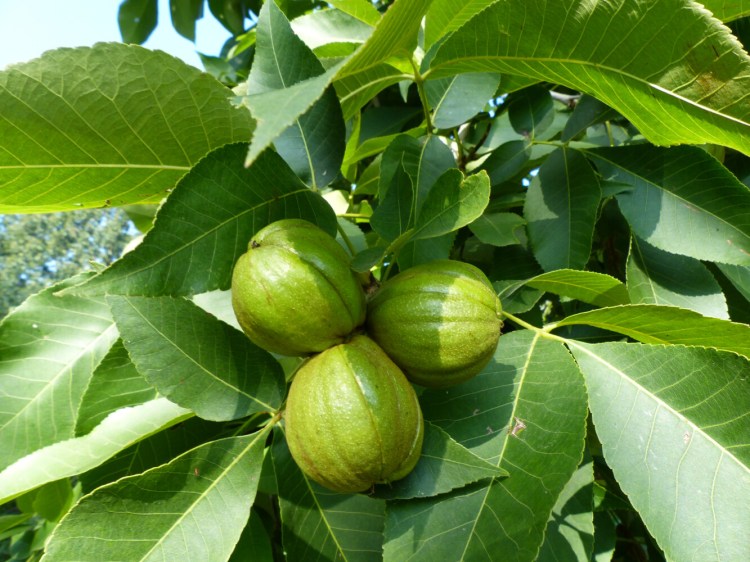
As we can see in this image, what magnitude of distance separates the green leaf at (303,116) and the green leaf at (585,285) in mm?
475

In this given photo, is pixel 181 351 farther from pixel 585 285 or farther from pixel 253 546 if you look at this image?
pixel 585 285

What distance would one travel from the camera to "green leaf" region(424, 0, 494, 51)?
1.32 meters

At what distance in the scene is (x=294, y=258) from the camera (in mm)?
893

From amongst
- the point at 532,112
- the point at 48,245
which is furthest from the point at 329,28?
the point at 48,245

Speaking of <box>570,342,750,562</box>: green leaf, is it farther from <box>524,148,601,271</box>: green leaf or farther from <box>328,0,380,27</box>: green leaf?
<box>328,0,380,27</box>: green leaf

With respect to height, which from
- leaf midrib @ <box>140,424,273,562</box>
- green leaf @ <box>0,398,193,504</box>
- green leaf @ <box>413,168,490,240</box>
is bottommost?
leaf midrib @ <box>140,424,273,562</box>

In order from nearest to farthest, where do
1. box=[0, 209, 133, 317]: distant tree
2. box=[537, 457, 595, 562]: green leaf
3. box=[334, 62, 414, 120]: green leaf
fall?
box=[537, 457, 595, 562]: green leaf, box=[334, 62, 414, 120]: green leaf, box=[0, 209, 133, 317]: distant tree

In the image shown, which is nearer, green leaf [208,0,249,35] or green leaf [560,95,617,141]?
green leaf [560,95,617,141]

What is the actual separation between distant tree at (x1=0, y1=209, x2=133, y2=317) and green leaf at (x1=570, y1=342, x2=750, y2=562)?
38.7 meters

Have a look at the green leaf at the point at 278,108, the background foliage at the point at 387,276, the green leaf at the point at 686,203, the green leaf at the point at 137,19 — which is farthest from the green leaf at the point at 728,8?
the green leaf at the point at 137,19

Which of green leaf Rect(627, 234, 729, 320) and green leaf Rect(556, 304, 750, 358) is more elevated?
green leaf Rect(556, 304, 750, 358)

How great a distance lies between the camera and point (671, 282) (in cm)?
135

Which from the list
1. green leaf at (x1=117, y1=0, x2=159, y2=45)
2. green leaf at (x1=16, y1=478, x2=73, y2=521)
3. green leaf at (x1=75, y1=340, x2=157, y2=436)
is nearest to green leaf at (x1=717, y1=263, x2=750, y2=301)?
green leaf at (x1=75, y1=340, x2=157, y2=436)

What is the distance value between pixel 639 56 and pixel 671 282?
0.59 m
